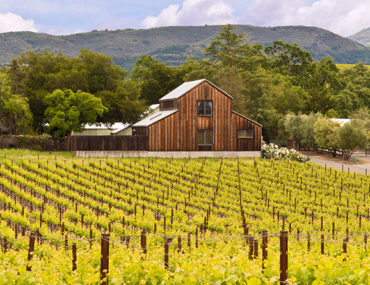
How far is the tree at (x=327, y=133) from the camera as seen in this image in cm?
5538

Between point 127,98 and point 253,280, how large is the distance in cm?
4825

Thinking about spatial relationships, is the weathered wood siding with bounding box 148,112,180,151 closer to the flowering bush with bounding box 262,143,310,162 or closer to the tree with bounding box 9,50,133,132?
the flowering bush with bounding box 262,143,310,162

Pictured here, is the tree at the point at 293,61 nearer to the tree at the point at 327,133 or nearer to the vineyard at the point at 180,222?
the tree at the point at 327,133

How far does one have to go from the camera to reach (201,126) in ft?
158

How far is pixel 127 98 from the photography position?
5603 centimetres

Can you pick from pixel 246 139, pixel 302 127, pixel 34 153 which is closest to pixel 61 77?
pixel 34 153

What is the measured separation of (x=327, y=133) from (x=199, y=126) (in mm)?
18349

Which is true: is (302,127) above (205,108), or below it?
below

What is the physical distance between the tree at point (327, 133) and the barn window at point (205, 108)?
1562 cm

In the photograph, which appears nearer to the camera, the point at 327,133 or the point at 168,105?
the point at 168,105

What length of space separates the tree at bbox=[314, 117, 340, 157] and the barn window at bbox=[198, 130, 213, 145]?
50.2ft

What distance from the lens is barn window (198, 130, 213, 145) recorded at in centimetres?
4820

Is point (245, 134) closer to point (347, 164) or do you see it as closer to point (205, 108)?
point (205, 108)

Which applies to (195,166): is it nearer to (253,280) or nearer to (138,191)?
(138,191)
